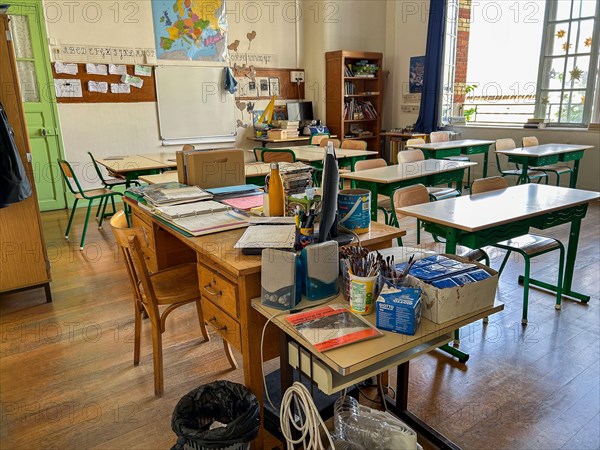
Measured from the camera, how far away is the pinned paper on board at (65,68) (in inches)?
211

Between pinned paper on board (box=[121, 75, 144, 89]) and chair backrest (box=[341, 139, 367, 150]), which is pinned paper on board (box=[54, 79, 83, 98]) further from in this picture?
chair backrest (box=[341, 139, 367, 150])

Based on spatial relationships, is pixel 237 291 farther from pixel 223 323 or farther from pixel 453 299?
pixel 453 299

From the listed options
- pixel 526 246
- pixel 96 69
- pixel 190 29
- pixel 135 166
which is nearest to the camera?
pixel 526 246

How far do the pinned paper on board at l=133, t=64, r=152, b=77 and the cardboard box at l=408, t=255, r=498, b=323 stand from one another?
5.56m

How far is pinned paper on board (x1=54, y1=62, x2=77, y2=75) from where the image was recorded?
211 inches

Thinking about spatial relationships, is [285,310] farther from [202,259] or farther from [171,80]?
[171,80]

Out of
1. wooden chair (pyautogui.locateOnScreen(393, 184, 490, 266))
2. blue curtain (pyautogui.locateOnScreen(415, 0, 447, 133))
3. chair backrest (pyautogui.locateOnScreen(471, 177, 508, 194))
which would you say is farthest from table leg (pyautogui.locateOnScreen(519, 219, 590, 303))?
blue curtain (pyautogui.locateOnScreen(415, 0, 447, 133))

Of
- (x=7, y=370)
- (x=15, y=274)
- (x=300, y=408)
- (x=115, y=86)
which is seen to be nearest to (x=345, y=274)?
(x=300, y=408)

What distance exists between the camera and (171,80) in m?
6.12

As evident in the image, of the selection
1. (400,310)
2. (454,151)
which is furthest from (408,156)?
→ (400,310)

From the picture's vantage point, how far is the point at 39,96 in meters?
5.27

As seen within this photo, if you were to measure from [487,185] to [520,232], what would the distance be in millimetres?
587

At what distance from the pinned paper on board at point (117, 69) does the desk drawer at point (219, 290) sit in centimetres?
488

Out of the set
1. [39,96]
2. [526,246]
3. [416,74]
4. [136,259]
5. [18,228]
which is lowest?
[526,246]
